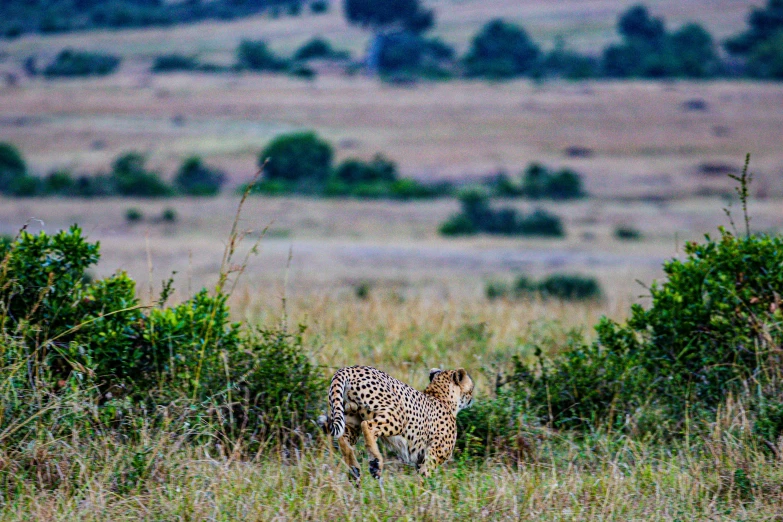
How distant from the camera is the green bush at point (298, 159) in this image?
38.4 m

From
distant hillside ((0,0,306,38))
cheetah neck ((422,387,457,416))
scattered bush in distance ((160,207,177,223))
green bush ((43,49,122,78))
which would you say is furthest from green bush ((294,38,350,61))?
cheetah neck ((422,387,457,416))

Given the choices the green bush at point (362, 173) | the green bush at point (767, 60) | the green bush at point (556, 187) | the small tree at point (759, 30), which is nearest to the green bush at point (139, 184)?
the green bush at point (362, 173)

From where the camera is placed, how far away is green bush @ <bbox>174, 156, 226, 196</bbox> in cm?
3572

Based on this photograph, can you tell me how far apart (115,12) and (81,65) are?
63.3 ft

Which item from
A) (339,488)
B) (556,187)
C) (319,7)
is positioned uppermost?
(319,7)

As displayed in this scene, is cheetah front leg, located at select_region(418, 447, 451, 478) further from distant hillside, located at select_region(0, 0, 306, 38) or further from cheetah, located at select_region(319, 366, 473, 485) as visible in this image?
distant hillside, located at select_region(0, 0, 306, 38)

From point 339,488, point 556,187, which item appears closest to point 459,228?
point 556,187

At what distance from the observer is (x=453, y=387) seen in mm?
5383

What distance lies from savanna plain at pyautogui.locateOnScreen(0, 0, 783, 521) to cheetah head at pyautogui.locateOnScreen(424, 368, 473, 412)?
0.25m

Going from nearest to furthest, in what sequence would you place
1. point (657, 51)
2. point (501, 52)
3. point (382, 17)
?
point (657, 51) < point (382, 17) < point (501, 52)

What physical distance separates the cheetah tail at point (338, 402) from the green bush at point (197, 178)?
31.1m

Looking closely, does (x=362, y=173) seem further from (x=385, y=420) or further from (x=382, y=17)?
(x=385, y=420)

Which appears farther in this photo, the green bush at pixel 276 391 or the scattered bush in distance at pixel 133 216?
the scattered bush in distance at pixel 133 216

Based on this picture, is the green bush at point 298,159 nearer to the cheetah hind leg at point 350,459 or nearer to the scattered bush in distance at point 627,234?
the scattered bush in distance at point 627,234
